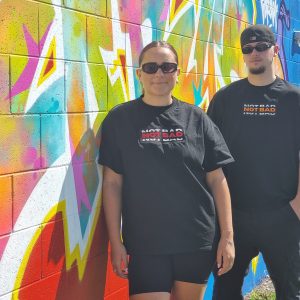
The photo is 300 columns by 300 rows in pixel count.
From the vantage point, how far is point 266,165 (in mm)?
3445

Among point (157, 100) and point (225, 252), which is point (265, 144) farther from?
point (157, 100)

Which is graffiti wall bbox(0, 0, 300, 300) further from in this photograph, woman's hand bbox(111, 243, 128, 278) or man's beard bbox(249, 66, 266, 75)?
man's beard bbox(249, 66, 266, 75)

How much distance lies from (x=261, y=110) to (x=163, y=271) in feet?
4.04

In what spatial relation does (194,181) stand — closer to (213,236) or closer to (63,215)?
(213,236)

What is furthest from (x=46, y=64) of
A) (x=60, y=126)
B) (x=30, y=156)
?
(x=30, y=156)

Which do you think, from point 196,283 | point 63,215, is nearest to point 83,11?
point 63,215

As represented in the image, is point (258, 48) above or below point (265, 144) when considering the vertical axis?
above

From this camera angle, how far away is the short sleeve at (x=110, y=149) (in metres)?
2.82

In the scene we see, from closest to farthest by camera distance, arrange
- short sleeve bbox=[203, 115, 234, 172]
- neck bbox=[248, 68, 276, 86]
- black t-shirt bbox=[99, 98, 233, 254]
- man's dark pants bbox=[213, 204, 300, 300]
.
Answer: black t-shirt bbox=[99, 98, 233, 254], short sleeve bbox=[203, 115, 234, 172], man's dark pants bbox=[213, 204, 300, 300], neck bbox=[248, 68, 276, 86]

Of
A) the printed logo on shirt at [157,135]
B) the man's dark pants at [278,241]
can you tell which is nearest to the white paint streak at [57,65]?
the printed logo on shirt at [157,135]

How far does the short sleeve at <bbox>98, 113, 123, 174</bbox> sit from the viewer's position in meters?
2.82

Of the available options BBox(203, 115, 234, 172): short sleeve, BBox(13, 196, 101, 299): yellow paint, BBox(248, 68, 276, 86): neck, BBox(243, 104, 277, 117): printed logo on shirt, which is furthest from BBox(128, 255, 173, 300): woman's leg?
BBox(248, 68, 276, 86): neck

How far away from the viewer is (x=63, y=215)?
8.98ft

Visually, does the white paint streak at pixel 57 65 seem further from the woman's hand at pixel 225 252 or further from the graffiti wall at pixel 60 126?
the woman's hand at pixel 225 252
